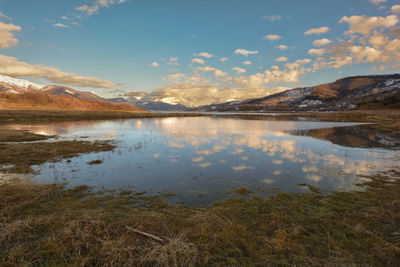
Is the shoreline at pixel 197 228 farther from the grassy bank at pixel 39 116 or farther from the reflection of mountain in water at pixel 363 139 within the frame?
the grassy bank at pixel 39 116

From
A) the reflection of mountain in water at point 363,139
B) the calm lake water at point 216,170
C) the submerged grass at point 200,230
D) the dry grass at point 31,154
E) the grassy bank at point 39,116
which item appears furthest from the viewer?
the grassy bank at point 39,116

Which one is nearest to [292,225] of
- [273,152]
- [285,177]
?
[285,177]

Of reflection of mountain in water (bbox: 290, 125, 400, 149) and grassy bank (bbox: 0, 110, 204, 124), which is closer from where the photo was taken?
reflection of mountain in water (bbox: 290, 125, 400, 149)

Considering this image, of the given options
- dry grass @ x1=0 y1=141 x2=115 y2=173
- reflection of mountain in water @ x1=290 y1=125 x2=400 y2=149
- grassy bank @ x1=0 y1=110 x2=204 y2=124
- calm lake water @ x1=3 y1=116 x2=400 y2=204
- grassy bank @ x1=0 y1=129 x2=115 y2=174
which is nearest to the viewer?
Result: calm lake water @ x1=3 y1=116 x2=400 y2=204

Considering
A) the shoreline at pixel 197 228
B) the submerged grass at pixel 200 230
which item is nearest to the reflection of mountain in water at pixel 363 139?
the shoreline at pixel 197 228

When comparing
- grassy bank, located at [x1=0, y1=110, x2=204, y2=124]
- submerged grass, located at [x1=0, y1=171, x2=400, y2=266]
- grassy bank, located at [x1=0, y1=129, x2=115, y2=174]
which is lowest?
submerged grass, located at [x1=0, y1=171, x2=400, y2=266]

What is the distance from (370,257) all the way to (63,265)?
10.8 metres

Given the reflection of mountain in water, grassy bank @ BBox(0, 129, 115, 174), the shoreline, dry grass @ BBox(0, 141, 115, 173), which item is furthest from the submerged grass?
the reflection of mountain in water

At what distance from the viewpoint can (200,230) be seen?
8.48m

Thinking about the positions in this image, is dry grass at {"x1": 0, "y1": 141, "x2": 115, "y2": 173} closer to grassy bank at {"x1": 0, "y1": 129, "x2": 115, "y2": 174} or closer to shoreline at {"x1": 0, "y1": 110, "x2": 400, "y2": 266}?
grassy bank at {"x1": 0, "y1": 129, "x2": 115, "y2": 174}

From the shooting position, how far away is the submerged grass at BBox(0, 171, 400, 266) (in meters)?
6.72

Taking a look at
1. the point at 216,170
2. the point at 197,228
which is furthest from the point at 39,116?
the point at 197,228

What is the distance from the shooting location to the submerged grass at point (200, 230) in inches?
265

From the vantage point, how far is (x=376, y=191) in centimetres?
1295
